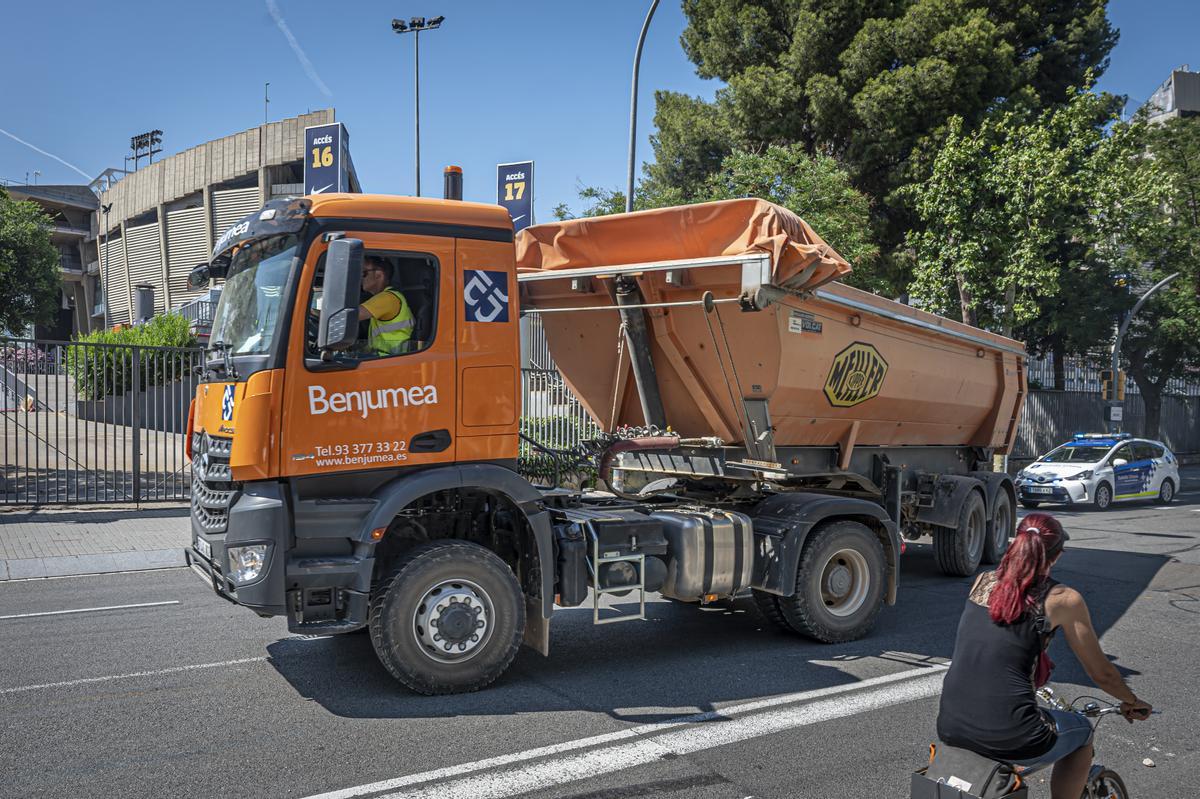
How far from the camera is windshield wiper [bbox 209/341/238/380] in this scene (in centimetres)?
539

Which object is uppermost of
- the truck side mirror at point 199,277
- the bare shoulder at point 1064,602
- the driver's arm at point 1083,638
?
the truck side mirror at point 199,277

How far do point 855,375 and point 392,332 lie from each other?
4405 millimetres

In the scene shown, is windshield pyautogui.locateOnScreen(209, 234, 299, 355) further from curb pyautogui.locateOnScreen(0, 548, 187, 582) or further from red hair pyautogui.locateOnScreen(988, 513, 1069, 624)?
curb pyautogui.locateOnScreen(0, 548, 187, 582)

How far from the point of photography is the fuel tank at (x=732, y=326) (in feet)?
22.3

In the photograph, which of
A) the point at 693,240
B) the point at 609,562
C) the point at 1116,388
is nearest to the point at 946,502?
the point at 693,240

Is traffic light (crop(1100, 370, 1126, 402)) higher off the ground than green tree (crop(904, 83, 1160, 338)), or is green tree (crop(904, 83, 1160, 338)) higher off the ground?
green tree (crop(904, 83, 1160, 338))

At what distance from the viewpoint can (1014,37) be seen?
24203mm

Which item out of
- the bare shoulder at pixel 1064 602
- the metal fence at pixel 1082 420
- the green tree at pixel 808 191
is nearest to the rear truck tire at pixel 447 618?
the bare shoulder at pixel 1064 602

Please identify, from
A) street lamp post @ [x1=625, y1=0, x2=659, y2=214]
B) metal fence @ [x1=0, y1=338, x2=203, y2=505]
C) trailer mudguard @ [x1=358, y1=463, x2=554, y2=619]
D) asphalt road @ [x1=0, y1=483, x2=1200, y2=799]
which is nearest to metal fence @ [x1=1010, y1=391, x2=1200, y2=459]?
street lamp post @ [x1=625, y1=0, x2=659, y2=214]

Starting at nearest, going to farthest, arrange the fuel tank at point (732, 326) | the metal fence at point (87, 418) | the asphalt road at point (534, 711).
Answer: the asphalt road at point (534, 711)
the fuel tank at point (732, 326)
the metal fence at point (87, 418)

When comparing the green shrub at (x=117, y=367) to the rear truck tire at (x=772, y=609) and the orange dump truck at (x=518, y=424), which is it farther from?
the rear truck tire at (x=772, y=609)

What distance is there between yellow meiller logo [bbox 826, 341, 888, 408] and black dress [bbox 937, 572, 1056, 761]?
4505 mm

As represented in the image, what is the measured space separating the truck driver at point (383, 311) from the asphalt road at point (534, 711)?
216 centimetres

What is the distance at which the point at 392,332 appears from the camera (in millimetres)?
5484
